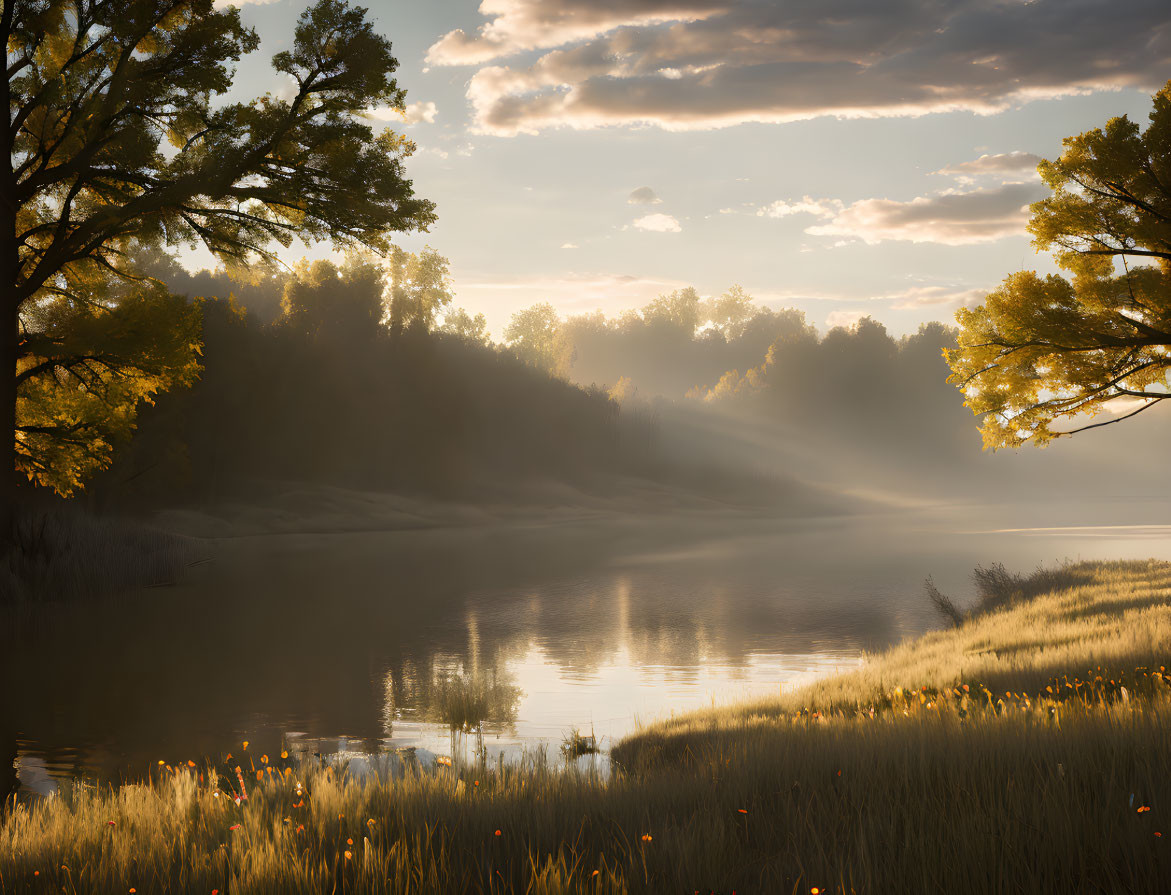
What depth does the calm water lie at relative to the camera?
456 inches

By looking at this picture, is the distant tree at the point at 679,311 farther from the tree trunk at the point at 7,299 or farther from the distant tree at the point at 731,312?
the tree trunk at the point at 7,299

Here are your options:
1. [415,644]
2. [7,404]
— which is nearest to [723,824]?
[415,644]

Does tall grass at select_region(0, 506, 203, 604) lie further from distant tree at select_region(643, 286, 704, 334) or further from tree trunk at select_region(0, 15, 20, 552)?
distant tree at select_region(643, 286, 704, 334)

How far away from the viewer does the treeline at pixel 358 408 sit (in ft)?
173

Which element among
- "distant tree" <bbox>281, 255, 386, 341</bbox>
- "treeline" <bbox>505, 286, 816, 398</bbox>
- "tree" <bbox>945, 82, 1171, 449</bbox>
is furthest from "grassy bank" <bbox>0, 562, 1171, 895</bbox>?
"treeline" <bbox>505, 286, 816, 398</bbox>

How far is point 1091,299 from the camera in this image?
63.2 feet

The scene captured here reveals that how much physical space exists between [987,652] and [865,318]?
141879 mm

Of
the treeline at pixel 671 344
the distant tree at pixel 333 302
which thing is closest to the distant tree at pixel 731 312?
the treeline at pixel 671 344

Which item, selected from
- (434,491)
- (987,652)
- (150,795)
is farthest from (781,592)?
(434,491)

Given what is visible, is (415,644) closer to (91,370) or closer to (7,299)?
(91,370)

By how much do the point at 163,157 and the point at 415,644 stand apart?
1358 cm

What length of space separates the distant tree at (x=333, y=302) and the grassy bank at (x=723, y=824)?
6908cm

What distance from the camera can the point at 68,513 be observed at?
83.9 feet

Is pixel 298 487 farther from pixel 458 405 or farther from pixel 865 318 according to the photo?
pixel 865 318
